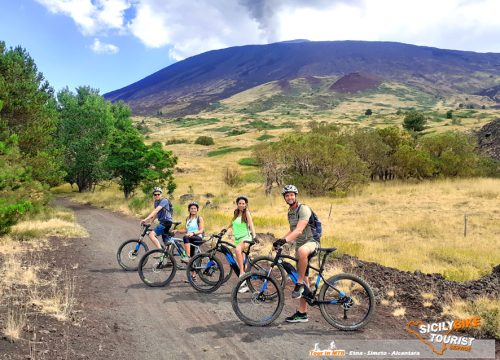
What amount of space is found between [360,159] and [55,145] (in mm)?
29122

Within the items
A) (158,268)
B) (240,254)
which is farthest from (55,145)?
(240,254)

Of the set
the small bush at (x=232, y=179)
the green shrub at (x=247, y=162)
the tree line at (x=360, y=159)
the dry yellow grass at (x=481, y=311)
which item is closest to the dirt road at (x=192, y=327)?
the dry yellow grass at (x=481, y=311)

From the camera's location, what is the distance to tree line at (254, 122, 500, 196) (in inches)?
1387

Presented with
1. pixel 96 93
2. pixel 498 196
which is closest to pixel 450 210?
pixel 498 196

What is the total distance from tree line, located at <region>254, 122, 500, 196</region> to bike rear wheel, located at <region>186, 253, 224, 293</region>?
2652 cm

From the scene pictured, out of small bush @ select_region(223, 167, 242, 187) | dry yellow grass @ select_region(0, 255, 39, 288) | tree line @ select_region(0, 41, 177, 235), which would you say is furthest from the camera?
small bush @ select_region(223, 167, 242, 187)

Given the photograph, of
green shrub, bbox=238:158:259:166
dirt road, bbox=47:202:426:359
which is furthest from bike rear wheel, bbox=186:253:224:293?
green shrub, bbox=238:158:259:166

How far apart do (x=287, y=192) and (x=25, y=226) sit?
14.8 meters

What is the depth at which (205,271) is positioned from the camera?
29.3 feet

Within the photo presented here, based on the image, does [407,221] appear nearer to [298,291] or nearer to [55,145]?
[298,291]

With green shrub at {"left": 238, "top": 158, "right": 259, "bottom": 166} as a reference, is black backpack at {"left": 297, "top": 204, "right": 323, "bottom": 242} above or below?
above

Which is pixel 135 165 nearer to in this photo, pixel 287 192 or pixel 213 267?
pixel 213 267

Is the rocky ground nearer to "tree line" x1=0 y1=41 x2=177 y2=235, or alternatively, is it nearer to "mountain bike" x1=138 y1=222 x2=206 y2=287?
"mountain bike" x1=138 y1=222 x2=206 y2=287

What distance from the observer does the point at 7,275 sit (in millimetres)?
9461
